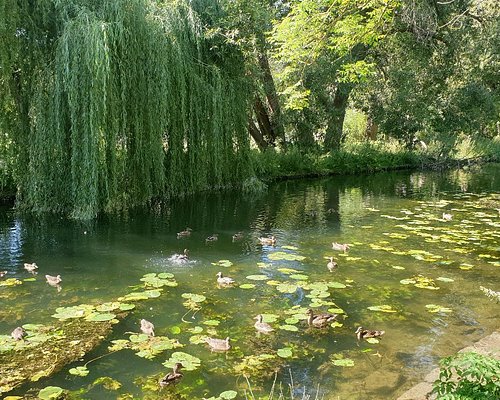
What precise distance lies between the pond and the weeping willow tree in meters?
0.80

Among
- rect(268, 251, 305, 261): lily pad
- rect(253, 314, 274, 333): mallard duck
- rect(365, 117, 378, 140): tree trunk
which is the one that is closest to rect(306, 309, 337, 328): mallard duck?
rect(253, 314, 274, 333): mallard duck

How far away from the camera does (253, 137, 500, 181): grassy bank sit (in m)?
20.8

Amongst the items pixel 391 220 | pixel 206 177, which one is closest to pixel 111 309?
pixel 391 220

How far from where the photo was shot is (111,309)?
5.71 meters

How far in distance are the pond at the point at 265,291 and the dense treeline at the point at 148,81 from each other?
3.94 feet

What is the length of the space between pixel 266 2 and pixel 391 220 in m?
10.4

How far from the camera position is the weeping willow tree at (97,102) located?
1073cm

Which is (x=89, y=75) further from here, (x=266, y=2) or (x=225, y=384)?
(x=266, y=2)

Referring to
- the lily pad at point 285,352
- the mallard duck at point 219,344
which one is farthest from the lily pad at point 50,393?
the lily pad at point 285,352

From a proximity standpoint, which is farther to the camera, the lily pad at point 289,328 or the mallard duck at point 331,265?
the mallard duck at point 331,265

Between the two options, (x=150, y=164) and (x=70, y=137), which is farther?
(x=150, y=164)

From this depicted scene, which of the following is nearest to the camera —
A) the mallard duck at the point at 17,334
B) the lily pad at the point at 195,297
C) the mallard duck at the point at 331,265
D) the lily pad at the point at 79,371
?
the lily pad at the point at 79,371

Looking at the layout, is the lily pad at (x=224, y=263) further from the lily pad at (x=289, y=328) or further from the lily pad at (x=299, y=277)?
the lily pad at (x=289, y=328)

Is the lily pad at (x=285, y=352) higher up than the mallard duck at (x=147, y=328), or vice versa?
the mallard duck at (x=147, y=328)
